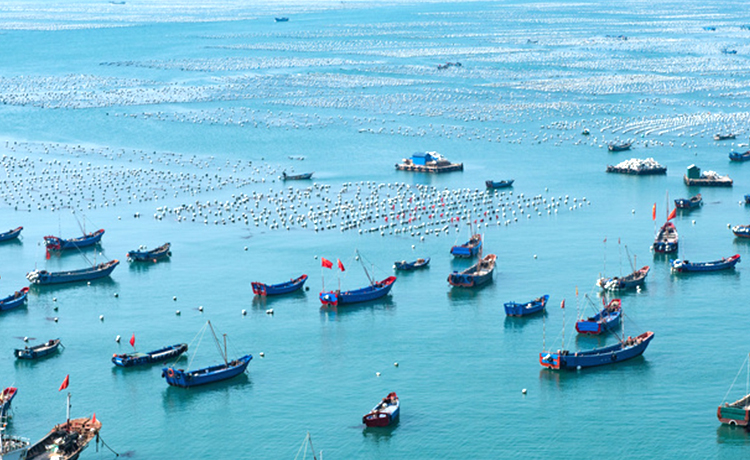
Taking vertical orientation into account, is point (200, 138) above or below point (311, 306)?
above

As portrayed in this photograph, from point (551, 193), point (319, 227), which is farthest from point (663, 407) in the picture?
point (551, 193)

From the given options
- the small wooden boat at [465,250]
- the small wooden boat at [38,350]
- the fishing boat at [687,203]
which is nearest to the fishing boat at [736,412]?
the small wooden boat at [465,250]

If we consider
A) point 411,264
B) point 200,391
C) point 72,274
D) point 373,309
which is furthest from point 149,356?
point 411,264

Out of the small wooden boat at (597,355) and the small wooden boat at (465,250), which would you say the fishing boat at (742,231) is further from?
the small wooden boat at (597,355)

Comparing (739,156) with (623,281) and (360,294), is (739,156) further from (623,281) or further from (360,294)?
(360,294)

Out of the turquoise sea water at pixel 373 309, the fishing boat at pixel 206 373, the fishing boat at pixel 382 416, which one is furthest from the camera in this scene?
the fishing boat at pixel 206 373

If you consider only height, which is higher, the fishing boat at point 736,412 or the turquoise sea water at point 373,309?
the turquoise sea water at point 373,309

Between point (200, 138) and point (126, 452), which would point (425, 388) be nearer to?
point (126, 452)
